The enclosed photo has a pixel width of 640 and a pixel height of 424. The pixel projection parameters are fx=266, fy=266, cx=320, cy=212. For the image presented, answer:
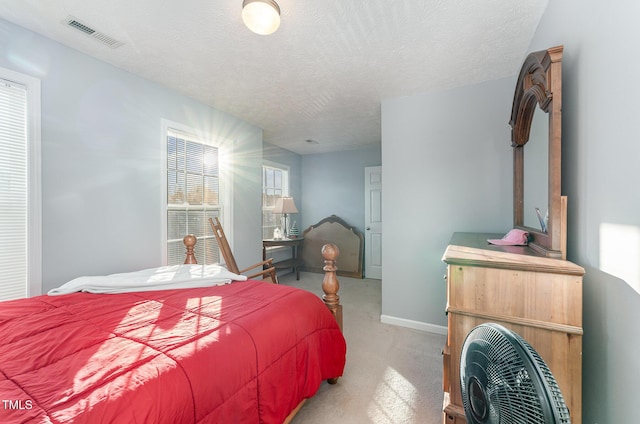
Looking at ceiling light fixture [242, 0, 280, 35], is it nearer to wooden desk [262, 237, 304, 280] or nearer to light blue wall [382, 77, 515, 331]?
light blue wall [382, 77, 515, 331]

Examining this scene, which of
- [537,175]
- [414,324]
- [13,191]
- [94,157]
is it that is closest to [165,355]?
[13,191]

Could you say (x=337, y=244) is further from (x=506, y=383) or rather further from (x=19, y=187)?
(x=506, y=383)

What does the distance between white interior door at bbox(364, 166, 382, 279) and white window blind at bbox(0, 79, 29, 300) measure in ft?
14.7

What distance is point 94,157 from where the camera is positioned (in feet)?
7.25

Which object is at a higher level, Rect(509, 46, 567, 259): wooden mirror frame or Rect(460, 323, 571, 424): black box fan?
Rect(509, 46, 567, 259): wooden mirror frame

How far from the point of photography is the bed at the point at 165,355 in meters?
0.78

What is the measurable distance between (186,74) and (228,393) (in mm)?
2611

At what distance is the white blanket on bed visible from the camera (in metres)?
1.71

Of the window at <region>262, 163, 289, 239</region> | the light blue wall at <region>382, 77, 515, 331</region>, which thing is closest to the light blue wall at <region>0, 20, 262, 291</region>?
the window at <region>262, 163, 289, 239</region>

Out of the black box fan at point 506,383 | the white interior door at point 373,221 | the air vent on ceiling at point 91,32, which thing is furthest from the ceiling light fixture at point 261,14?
the white interior door at point 373,221

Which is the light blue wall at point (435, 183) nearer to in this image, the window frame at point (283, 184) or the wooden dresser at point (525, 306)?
the wooden dresser at point (525, 306)

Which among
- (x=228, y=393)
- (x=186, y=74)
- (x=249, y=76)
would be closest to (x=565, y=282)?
(x=228, y=393)

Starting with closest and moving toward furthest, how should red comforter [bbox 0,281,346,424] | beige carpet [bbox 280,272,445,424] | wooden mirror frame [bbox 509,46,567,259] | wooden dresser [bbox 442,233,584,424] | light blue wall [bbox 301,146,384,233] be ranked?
1. red comforter [bbox 0,281,346,424]
2. wooden dresser [bbox 442,233,584,424]
3. wooden mirror frame [bbox 509,46,567,259]
4. beige carpet [bbox 280,272,445,424]
5. light blue wall [bbox 301,146,384,233]

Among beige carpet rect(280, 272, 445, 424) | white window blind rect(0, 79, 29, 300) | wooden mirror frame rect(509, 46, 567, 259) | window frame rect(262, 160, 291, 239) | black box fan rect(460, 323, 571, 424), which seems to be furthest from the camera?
window frame rect(262, 160, 291, 239)
